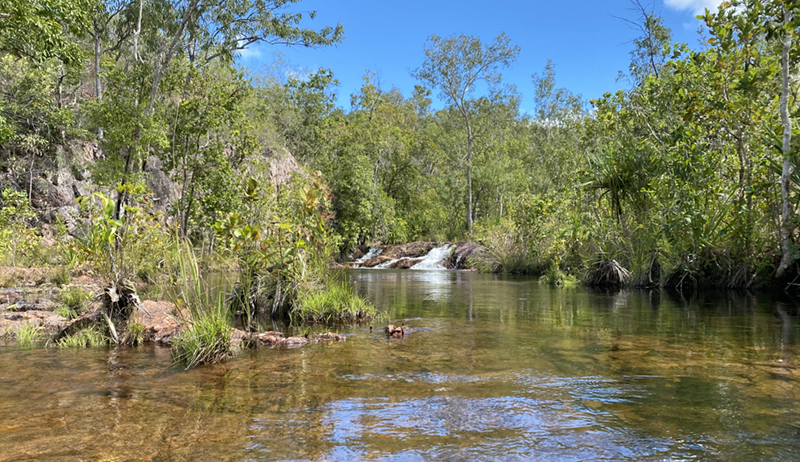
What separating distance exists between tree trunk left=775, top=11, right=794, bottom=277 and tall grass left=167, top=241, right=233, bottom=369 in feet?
33.9

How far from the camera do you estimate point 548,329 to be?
7055mm

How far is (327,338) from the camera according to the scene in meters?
6.20

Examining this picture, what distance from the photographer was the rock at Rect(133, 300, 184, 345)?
6.10 meters

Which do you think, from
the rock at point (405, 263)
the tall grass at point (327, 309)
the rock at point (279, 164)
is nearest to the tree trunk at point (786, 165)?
the tall grass at point (327, 309)

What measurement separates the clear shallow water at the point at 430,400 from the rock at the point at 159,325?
377mm

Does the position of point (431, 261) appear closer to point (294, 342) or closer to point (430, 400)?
point (294, 342)

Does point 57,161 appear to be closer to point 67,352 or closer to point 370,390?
point 67,352

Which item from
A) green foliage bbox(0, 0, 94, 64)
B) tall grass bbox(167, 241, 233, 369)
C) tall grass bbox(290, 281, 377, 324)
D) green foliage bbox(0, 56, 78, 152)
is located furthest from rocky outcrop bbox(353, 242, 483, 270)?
tall grass bbox(167, 241, 233, 369)

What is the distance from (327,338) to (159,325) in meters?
2.17

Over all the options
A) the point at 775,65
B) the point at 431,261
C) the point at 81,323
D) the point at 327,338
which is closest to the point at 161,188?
the point at 431,261

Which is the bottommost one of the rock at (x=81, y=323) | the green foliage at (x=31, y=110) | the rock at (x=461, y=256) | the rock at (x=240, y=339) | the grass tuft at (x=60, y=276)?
the rock at (x=240, y=339)

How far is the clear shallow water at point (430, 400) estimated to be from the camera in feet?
9.34

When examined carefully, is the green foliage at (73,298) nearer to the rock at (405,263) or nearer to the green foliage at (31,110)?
the green foliage at (31,110)

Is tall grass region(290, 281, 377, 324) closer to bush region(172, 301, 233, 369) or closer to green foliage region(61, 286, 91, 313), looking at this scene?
bush region(172, 301, 233, 369)
